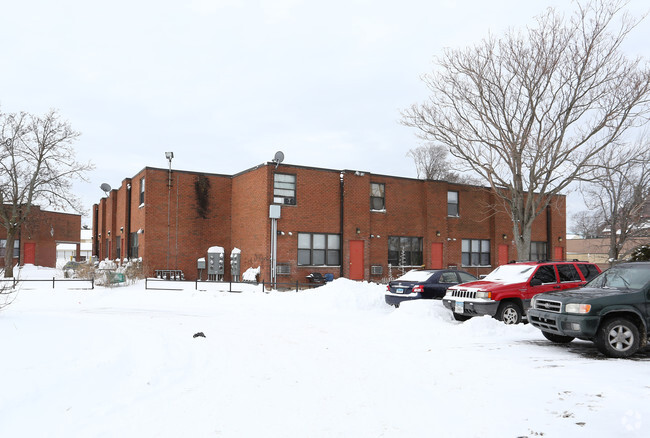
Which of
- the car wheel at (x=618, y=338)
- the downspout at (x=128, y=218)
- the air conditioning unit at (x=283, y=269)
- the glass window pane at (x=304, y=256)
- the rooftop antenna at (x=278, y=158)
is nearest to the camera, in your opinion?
the car wheel at (x=618, y=338)

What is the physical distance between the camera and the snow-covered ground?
5.07 meters

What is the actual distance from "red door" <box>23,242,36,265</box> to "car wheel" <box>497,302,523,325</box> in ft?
151

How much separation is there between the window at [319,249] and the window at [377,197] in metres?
3.17

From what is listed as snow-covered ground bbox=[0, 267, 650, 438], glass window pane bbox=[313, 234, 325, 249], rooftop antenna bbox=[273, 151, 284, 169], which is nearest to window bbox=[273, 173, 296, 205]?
rooftop antenna bbox=[273, 151, 284, 169]

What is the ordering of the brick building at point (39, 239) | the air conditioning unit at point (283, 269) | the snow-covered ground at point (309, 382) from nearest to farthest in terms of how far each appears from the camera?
the snow-covered ground at point (309, 382) → the air conditioning unit at point (283, 269) → the brick building at point (39, 239)

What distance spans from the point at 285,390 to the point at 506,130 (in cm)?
2313

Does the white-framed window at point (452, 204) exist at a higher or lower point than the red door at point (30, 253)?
higher

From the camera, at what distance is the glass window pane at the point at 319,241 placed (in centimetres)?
2700

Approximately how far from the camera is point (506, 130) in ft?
A: 85.1

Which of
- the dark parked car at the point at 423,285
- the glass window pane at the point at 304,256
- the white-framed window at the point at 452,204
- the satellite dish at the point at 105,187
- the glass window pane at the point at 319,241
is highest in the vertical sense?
the satellite dish at the point at 105,187

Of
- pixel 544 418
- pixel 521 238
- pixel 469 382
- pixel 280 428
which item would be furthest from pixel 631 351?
pixel 521 238

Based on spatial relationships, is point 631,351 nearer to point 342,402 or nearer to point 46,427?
point 342,402

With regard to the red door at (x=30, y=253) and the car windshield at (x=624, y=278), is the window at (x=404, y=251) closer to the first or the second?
the car windshield at (x=624, y=278)


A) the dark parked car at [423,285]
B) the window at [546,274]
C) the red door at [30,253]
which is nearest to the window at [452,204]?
the dark parked car at [423,285]
